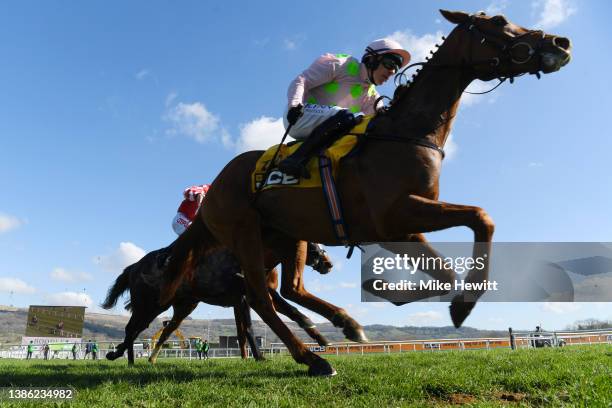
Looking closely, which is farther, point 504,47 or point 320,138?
point 320,138

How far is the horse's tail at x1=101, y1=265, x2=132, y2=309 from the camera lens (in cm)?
1061

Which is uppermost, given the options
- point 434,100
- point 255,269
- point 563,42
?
point 563,42

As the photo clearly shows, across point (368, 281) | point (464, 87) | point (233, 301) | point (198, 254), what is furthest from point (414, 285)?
point (233, 301)

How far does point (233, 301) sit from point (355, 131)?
19.5ft

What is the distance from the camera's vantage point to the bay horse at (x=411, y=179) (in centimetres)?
426

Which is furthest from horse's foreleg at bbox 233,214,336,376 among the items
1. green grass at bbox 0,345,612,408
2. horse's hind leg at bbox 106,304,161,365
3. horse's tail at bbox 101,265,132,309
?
horse's tail at bbox 101,265,132,309

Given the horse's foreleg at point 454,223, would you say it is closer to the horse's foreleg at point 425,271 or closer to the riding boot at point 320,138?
the horse's foreleg at point 425,271

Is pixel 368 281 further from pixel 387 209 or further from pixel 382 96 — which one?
pixel 382 96

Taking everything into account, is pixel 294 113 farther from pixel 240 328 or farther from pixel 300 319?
pixel 240 328

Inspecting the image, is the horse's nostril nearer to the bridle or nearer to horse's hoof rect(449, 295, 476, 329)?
the bridle

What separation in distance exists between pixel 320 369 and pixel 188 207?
5.62 meters

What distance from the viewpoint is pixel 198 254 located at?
7.15 m

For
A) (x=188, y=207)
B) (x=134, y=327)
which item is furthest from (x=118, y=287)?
(x=188, y=207)

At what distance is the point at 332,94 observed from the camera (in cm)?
579
